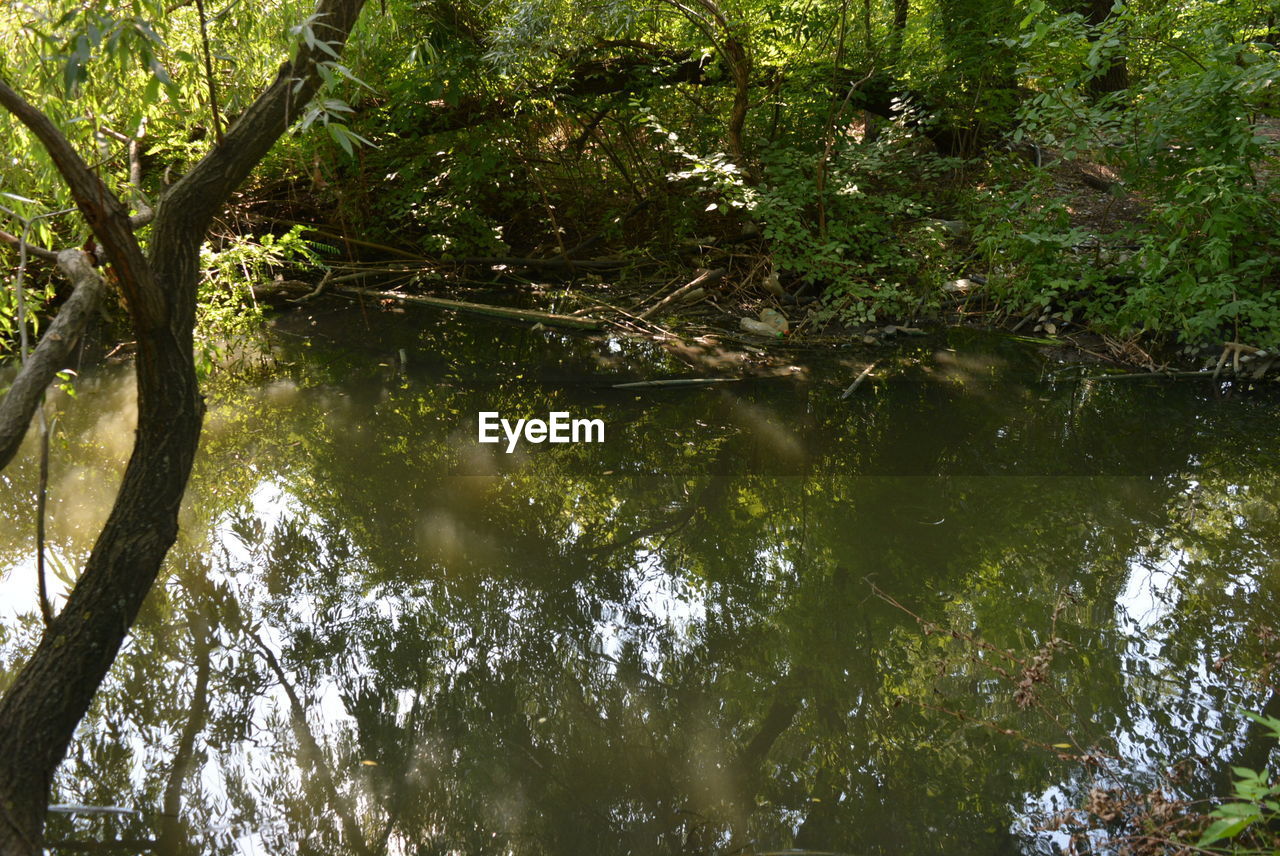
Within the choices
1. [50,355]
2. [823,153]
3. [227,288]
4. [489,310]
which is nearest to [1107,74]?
[823,153]

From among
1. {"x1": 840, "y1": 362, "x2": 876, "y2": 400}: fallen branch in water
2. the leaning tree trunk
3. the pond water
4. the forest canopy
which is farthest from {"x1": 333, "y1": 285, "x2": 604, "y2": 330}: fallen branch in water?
the leaning tree trunk

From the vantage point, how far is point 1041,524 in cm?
438

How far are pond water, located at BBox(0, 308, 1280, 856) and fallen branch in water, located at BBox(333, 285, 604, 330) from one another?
1.35m

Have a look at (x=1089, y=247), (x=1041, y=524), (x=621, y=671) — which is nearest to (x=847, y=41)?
(x=1089, y=247)

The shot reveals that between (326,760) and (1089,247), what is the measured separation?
673cm

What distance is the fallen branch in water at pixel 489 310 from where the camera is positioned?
7285 millimetres

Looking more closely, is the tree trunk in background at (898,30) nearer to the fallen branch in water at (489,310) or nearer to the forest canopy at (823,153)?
the forest canopy at (823,153)

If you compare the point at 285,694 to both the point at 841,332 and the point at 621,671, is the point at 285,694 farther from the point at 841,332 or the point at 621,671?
the point at 841,332

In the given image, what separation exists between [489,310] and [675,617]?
436 cm

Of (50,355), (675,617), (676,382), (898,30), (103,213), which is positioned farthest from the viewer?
(898,30)

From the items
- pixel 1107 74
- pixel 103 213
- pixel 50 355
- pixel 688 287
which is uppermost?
pixel 1107 74

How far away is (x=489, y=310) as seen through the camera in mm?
7535

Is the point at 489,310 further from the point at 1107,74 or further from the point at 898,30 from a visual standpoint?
the point at 1107,74

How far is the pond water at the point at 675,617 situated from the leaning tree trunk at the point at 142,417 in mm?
302
